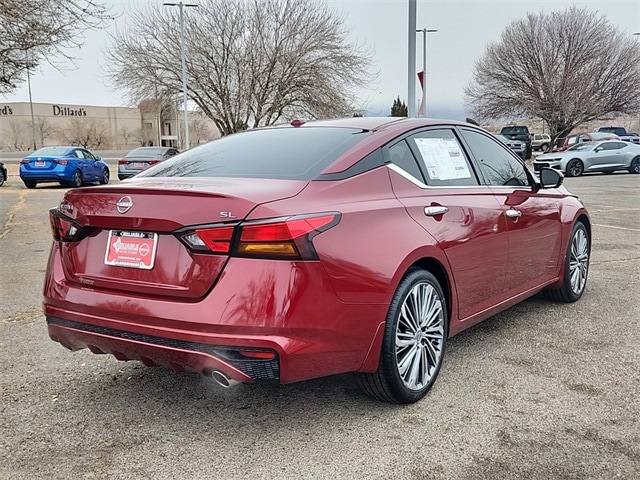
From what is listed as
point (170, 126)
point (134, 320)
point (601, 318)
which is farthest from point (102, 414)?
point (170, 126)

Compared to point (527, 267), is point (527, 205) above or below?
above

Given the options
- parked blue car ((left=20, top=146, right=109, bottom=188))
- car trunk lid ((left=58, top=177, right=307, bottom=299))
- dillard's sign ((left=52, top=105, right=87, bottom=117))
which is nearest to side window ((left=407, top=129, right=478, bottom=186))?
car trunk lid ((left=58, top=177, right=307, bottom=299))

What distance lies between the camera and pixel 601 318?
4.92m

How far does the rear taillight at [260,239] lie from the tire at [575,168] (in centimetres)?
2326

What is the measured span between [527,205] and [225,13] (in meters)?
29.3

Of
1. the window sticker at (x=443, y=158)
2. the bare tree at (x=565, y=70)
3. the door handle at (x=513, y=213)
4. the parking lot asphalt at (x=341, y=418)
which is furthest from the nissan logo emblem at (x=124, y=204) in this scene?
the bare tree at (x=565, y=70)

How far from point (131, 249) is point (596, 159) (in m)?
24.2

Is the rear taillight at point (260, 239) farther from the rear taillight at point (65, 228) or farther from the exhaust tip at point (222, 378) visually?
the rear taillight at point (65, 228)

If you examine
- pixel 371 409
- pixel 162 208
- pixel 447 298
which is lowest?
pixel 371 409

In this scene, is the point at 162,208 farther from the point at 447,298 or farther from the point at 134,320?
the point at 447,298

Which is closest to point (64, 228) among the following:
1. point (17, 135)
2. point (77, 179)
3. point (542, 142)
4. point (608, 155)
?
point (77, 179)

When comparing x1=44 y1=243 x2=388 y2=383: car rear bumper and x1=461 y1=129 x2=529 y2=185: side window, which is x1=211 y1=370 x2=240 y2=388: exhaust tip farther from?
x1=461 y1=129 x2=529 y2=185: side window

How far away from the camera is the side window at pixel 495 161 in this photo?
170 inches

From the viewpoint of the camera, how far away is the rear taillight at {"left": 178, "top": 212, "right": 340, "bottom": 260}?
2.69m
